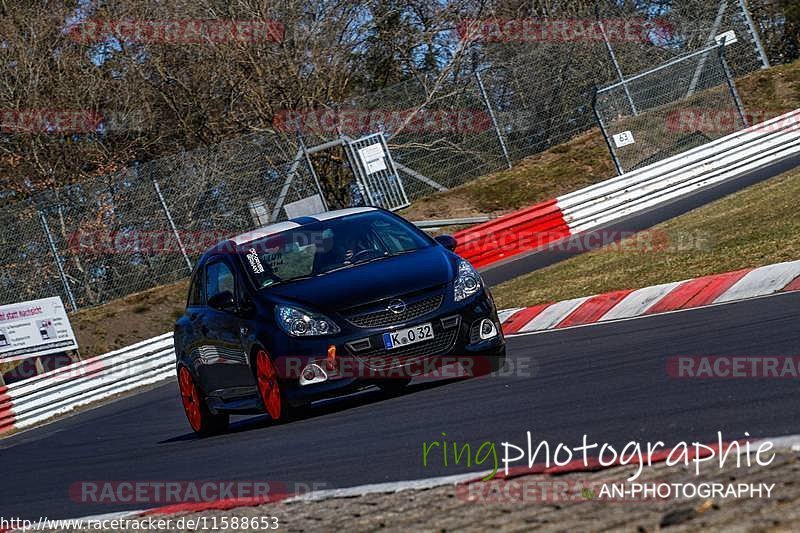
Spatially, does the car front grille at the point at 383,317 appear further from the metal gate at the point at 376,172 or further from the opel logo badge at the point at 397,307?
the metal gate at the point at 376,172

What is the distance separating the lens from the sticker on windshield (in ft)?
33.7

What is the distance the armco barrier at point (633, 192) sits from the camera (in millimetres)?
22844

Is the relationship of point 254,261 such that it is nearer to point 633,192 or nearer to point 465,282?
point 465,282

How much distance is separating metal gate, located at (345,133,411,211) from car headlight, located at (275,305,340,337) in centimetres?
1737

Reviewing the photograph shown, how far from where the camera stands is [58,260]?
2577 cm

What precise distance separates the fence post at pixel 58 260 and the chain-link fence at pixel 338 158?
28 mm

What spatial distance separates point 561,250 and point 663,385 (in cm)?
1416

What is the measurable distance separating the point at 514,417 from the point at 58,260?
790 inches

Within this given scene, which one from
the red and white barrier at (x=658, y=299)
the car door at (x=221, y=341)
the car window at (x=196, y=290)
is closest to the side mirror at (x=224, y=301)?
the car door at (x=221, y=341)

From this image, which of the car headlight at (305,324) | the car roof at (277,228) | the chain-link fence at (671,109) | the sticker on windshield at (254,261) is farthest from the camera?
the chain-link fence at (671,109)

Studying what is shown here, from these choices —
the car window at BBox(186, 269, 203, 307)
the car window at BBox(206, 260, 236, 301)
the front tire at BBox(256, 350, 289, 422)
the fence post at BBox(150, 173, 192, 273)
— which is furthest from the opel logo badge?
the fence post at BBox(150, 173, 192, 273)

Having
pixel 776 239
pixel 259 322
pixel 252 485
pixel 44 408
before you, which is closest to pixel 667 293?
pixel 776 239

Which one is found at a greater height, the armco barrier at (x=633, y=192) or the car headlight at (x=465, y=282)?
the car headlight at (x=465, y=282)

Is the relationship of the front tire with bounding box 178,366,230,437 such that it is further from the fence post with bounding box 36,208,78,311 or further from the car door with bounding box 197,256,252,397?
the fence post with bounding box 36,208,78,311
